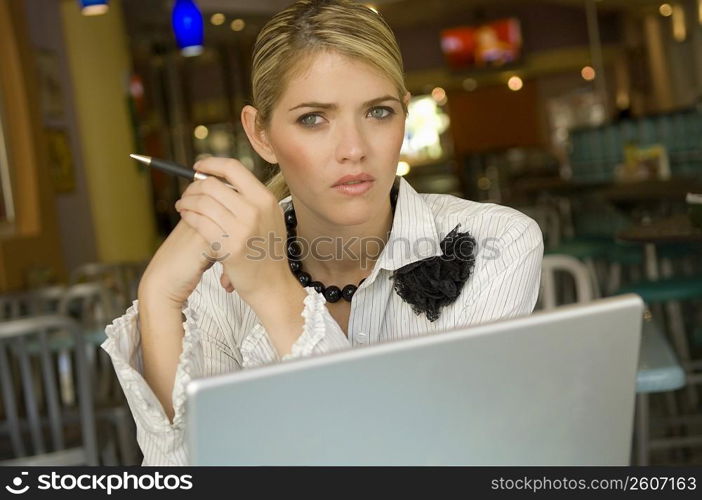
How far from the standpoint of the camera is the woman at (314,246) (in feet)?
2.68

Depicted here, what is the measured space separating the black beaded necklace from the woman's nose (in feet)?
0.77

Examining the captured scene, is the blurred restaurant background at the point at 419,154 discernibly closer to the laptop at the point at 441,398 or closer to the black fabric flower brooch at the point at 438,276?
the black fabric flower brooch at the point at 438,276

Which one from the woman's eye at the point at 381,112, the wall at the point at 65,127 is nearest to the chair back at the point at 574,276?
the woman's eye at the point at 381,112

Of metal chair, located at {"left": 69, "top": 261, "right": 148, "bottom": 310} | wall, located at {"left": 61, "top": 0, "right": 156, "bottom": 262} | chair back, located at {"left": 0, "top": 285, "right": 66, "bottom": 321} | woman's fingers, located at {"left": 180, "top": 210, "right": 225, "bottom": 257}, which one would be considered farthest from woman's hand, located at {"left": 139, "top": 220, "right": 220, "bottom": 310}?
wall, located at {"left": 61, "top": 0, "right": 156, "bottom": 262}

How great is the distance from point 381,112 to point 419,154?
47.8 feet

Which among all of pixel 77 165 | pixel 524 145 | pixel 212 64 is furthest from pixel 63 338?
pixel 524 145

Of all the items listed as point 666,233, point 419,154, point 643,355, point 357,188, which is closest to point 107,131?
point 666,233

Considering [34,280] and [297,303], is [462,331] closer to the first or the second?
[297,303]

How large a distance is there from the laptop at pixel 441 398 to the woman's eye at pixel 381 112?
0.48 meters

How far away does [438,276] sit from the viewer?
1.02 m

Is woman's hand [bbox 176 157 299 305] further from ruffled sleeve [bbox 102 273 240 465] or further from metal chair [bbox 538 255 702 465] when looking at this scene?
metal chair [bbox 538 255 702 465]

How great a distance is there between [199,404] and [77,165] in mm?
6474

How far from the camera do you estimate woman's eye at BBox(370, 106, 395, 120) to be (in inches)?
38.6
